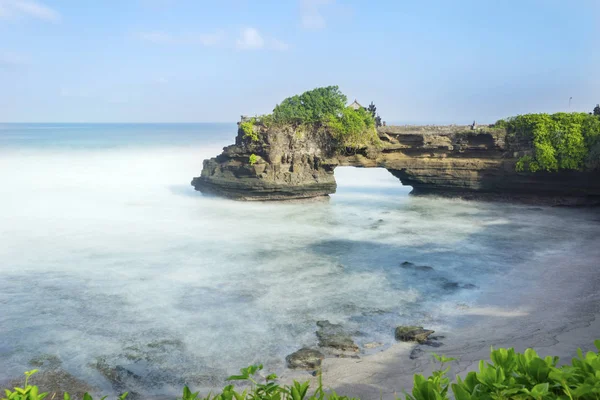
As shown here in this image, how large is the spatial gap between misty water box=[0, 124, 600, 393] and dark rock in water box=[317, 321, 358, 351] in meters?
0.18

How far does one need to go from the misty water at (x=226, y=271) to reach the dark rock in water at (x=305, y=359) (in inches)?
7.7

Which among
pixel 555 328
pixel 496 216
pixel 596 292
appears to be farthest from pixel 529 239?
pixel 555 328

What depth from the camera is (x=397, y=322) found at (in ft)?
28.2

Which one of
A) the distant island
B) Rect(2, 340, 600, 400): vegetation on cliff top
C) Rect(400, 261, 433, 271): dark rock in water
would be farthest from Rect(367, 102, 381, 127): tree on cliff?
Rect(2, 340, 600, 400): vegetation on cliff top

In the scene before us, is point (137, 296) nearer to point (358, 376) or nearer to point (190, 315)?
point (190, 315)

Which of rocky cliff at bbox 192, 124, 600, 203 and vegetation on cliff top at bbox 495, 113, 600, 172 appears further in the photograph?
rocky cliff at bbox 192, 124, 600, 203

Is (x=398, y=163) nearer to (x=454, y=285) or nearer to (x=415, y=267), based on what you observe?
(x=415, y=267)

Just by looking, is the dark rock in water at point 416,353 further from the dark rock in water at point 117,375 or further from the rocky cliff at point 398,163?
the rocky cliff at point 398,163

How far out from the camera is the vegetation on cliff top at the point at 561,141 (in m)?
18.0

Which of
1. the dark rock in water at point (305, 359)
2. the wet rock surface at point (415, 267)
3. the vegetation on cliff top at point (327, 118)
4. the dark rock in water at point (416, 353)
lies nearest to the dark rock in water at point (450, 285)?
the wet rock surface at point (415, 267)

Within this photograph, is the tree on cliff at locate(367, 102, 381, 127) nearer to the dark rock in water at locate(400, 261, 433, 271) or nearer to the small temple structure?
the small temple structure

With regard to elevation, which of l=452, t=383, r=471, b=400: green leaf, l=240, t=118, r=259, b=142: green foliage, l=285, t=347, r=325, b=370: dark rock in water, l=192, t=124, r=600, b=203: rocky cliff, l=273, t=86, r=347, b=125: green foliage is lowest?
l=285, t=347, r=325, b=370: dark rock in water

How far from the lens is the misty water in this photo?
771cm

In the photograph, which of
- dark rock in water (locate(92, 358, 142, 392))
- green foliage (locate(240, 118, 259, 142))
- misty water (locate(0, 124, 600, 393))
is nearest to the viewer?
dark rock in water (locate(92, 358, 142, 392))
